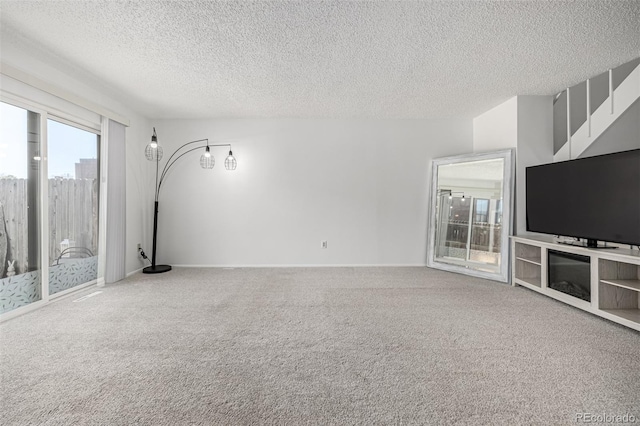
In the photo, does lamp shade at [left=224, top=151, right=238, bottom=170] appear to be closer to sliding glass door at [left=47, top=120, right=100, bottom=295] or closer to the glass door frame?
sliding glass door at [left=47, top=120, right=100, bottom=295]

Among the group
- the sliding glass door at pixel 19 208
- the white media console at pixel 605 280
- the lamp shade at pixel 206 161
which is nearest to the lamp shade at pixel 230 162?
the lamp shade at pixel 206 161

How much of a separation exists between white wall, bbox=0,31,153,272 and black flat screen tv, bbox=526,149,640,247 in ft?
18.2

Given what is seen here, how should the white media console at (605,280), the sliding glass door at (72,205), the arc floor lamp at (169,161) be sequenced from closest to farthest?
the white media console at (605,280) < the sliding glass door at (72,205) < the arc floor lamp at (169,161)

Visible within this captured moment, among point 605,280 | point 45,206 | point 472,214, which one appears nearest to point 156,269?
point 45,206

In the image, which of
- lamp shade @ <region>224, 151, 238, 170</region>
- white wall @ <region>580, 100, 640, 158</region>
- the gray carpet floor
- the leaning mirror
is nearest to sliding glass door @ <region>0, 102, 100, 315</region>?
the gray carpet floor

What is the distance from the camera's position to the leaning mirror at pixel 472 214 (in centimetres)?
395

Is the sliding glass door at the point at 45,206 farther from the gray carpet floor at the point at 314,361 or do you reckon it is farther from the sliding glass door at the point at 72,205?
the gray carpet floor at the point at 314,361

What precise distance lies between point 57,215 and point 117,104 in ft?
5.95

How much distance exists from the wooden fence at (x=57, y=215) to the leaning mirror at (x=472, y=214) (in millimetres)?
5105

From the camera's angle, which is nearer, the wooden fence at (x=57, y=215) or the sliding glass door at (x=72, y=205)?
the wooden fence at (x=57, y=215)

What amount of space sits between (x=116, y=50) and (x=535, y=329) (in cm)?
466

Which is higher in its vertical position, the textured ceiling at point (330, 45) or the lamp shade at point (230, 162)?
the textured ceiling at point (330, 45)

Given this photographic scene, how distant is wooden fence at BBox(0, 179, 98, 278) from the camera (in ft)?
8.69

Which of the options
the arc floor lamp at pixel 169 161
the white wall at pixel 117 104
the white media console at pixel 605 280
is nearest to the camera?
the white media console at pixel 605 280
